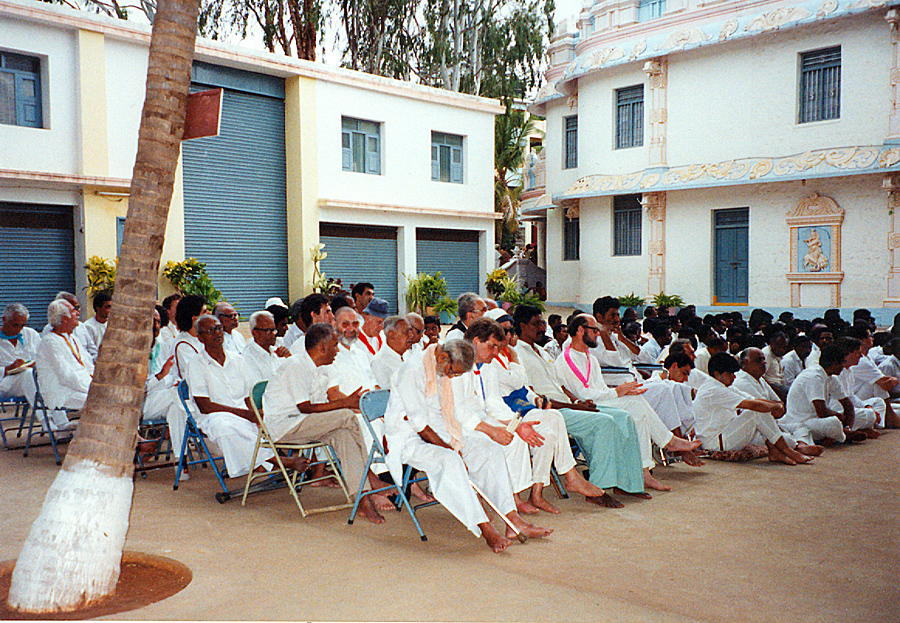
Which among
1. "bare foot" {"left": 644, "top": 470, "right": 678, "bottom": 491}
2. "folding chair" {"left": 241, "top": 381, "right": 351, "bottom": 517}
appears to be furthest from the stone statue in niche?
"folding chair" {"left": 241, "top": 381, "right": 351, "bottom": 517}

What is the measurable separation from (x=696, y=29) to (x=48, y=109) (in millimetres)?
14519

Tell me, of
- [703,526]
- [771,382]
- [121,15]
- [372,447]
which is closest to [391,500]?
[372,447]

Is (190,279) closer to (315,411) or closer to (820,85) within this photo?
(315,411)

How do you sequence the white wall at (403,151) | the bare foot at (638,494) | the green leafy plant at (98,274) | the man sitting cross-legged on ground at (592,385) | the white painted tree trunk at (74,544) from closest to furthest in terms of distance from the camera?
1. the white painted tree trunk at (74,544)
2. the bare foot at (638,494)
3. the man sitting cross-legged on ground at (592,385)
4. the green leafy plant at (98,274)
5. the white wall at (403,151)

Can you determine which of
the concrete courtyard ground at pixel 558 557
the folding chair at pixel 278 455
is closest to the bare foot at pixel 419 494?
the concrete courtyard ground at pixel 558 557

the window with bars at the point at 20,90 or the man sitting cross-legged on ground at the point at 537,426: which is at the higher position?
the window with bars at the point at 20,90

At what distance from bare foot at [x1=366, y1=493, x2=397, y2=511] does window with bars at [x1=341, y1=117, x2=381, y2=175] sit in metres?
14.1

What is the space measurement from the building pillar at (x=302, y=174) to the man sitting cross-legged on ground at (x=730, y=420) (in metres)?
12.3

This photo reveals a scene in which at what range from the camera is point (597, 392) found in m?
6.67

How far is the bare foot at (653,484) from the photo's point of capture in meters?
6.20

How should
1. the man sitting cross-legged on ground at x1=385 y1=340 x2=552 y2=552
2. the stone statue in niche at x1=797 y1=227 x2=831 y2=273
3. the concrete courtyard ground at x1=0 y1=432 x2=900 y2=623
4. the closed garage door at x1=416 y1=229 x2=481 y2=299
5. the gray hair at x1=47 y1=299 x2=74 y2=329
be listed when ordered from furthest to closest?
1. the closed garage door at x1=416 y1=229 x2=481 y2=299
2. the stone statue in niche at x1=797 y1=227 x2=831 y2=273
3. the gray hair at x1=47 y1=299 x2=74 y2=329
4. the man sitting cross-legged on ground at x1=385 y1=340 x2=552 y2=552
5. the concrete courtyard ground at x1=0 y1=432 x2=900 y2=623

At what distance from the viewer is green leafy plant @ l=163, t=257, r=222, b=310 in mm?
15602

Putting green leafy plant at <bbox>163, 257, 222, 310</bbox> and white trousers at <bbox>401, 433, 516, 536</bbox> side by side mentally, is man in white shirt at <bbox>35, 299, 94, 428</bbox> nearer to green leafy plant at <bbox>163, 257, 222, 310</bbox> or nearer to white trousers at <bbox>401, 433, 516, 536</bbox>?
white trousers at <bbox>401, 433, 516, 536</bbox>

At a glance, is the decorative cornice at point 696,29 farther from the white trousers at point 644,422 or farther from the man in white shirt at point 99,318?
the man in white shirt at point 99,318
